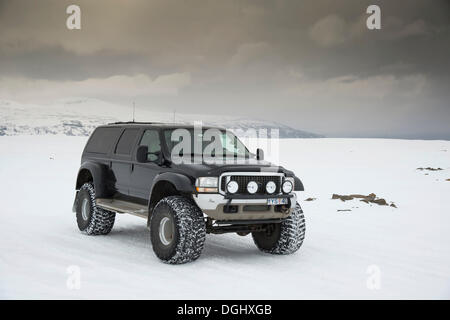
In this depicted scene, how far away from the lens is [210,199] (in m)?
7.11

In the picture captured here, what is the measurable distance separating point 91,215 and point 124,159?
1.34 metres

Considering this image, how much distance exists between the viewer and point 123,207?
8508 mm

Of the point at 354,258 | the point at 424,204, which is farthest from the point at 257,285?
the point at 424,204

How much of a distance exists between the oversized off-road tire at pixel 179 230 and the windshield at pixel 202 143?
100 centimetres

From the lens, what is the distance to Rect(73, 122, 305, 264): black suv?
23.5 ft

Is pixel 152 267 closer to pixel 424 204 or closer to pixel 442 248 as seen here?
pixel 442 248

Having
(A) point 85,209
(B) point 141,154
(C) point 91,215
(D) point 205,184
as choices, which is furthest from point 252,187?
(A) point 85,209

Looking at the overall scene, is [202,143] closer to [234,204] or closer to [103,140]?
[234,204]

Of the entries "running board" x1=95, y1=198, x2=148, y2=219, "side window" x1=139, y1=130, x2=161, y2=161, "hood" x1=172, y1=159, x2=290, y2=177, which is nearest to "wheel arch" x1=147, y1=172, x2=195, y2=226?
"hood" x1=172, y1=159, x2=290, y2=177

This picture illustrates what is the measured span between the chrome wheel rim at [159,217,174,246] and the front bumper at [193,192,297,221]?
2.05 ft

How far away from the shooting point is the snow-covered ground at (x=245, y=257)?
6.23m

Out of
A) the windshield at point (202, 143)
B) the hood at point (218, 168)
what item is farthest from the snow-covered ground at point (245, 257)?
the windshield at point (202, 143)

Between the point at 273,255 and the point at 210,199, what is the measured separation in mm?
1804

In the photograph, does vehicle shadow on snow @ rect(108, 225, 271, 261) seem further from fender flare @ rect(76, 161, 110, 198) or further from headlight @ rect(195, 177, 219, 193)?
headlight @ rect(195, 177, 219, 193)
